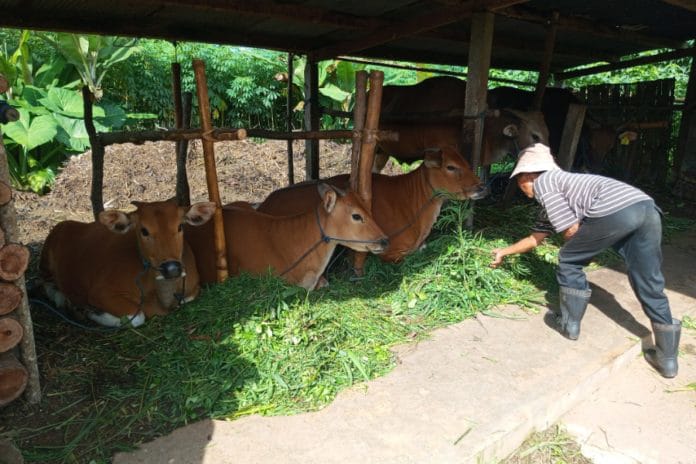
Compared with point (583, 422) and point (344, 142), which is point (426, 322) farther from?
point (344, 142)

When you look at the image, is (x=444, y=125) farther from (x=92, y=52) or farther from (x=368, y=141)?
(x=92, y=52)

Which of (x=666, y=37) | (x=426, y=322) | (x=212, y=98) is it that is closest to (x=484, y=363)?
(x=426, y=322)

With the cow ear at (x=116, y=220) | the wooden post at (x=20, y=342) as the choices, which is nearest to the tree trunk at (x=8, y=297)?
the wooden post at (x=20, y=342)

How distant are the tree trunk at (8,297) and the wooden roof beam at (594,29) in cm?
499

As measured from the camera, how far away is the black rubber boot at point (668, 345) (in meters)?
3.89

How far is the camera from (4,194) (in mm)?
3039

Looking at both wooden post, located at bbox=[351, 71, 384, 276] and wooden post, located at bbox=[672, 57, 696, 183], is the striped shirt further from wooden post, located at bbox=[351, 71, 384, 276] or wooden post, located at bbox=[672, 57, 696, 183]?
wooden post, located at bbox=[672, 57, 696, 183]

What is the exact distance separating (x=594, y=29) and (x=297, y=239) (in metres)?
4.87

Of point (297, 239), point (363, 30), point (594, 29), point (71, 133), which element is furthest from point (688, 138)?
point (71, 133)

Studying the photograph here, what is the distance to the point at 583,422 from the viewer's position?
3.48 metres

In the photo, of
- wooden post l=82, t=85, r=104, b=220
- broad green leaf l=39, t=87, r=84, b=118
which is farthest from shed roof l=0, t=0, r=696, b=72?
broad green leaf l=39, t=87, r=84, b=118

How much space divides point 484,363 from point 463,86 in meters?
5.23

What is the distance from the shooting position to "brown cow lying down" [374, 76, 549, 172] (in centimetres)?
701

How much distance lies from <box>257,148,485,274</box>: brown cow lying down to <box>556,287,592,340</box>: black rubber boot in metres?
1.80
